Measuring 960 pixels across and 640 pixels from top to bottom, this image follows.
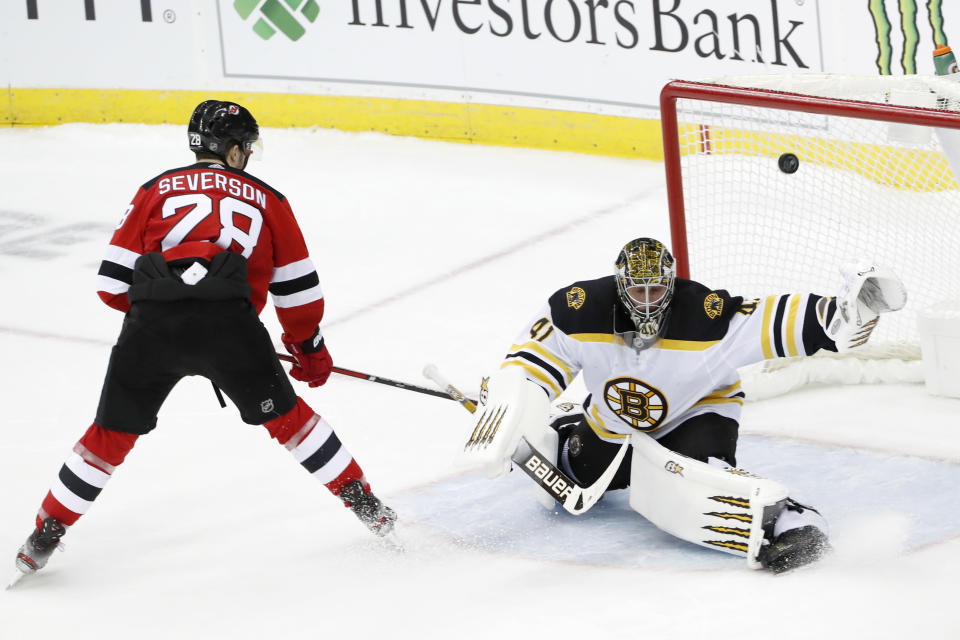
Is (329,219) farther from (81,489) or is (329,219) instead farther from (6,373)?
(81,489)

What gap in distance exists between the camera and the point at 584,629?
2.19 m

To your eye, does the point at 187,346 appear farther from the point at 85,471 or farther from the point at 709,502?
the point at 709,502

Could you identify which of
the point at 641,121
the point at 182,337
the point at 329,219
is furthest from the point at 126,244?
the point at 641,121

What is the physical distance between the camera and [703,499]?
8.19ft

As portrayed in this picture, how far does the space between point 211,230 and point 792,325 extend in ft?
3.80

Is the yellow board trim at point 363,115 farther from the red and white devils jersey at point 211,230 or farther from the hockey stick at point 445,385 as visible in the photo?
the red and white devils jersey at point 211,230

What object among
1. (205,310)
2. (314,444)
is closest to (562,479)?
(314,444)

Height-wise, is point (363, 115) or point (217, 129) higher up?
point (363, 115)

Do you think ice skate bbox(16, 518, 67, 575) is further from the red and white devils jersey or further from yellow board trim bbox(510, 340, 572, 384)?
yellow board trim bbox(510, 340, 572, 384)

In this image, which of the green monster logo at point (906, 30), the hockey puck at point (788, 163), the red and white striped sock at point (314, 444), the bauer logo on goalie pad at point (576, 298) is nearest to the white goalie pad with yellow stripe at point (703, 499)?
the bauer logo on goalie pad at point (576, 298)

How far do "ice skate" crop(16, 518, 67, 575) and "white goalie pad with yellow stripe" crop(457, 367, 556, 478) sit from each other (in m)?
0.83

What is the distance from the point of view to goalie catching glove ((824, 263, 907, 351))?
2.31m

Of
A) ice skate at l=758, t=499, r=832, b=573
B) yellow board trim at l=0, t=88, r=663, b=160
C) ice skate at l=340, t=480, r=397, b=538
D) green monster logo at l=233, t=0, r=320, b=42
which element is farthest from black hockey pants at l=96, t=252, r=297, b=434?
green monster logo at l=233, t=0, r=320, b=42

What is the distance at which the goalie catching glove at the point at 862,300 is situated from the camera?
231 cm
